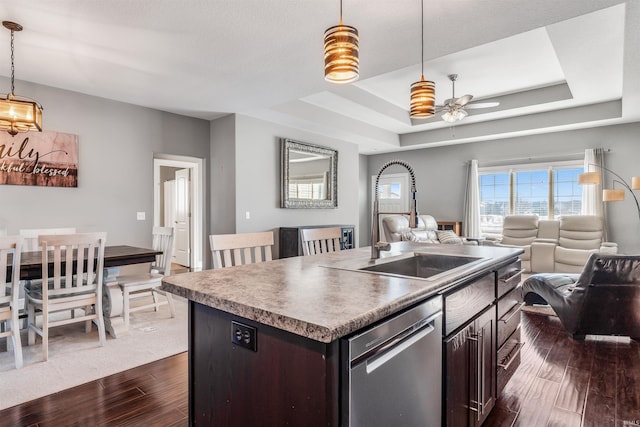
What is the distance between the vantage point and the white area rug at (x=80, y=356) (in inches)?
90.6

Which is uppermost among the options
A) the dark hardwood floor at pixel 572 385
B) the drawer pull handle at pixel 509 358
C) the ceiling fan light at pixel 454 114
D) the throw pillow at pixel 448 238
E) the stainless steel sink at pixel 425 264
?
the ceiling fan light at pixel 454 114

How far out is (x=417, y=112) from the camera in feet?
7.80

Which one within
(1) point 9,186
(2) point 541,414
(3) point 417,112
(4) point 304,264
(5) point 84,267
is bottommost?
(2) point 541,414

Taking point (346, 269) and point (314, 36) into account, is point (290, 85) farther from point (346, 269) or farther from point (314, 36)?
point (346, 269)

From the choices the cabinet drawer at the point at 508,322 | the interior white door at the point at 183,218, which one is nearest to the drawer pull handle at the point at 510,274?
the cabinet drawer at the point at 508,322

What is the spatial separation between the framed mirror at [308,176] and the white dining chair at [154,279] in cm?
202

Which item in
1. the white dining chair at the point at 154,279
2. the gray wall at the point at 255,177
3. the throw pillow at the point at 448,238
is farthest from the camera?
the throw pillow at the point at 448,238

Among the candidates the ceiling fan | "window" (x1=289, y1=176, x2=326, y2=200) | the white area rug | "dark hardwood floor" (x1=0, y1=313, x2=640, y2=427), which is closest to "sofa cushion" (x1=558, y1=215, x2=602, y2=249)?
the ceiling fan

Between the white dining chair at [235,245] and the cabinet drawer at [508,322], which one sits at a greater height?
the white dining chair at [235,245]

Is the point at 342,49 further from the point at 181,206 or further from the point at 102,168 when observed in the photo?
the point at 181,206

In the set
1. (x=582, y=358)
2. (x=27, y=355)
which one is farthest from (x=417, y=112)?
(x=27, y=355)

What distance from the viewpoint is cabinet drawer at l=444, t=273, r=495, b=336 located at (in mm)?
1373

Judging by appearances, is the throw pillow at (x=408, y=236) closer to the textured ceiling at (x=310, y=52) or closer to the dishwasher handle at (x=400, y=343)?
the textured ceiling at (x=310, y=52)

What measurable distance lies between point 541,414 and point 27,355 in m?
3.69
